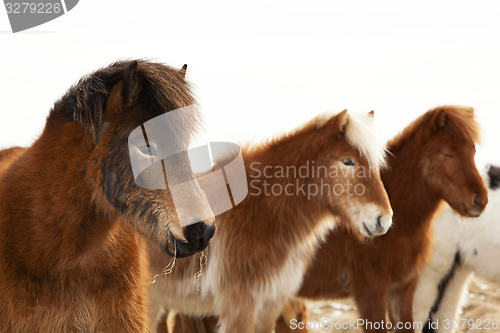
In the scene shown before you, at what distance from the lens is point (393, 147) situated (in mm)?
5430

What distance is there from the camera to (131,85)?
2.06 m

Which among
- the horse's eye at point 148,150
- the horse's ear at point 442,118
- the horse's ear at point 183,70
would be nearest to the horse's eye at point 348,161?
the horse's ear at point 442,118

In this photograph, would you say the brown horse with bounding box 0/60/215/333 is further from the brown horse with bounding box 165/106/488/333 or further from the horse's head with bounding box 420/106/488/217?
the horse's head with bounding box 420/106/488/217

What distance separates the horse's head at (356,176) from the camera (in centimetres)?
429

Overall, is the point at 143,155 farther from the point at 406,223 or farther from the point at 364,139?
the point at 406,223

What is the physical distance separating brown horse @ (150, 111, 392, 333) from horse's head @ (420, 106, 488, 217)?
2.86ft

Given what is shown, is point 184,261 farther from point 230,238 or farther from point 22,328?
point 22,328

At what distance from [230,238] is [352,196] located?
113cm

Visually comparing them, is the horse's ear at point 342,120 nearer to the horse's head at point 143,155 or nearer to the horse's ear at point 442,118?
the horse's ear at point 442,118

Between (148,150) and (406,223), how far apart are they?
3.74m

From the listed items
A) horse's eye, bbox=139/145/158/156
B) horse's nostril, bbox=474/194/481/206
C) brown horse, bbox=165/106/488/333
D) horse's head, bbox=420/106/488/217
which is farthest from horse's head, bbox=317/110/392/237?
horse's eye, bbox=139/145/158/156

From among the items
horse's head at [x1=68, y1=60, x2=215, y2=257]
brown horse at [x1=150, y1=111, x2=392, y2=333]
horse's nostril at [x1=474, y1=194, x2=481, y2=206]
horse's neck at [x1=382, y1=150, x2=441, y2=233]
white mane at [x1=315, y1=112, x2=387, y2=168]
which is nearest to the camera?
horse's head at [x1=68, y1=60, x2=215, y2=257]

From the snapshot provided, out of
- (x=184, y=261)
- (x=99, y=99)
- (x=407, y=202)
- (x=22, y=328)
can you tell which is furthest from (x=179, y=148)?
(x=407, y=202)

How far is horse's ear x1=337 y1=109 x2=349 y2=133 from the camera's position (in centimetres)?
438
